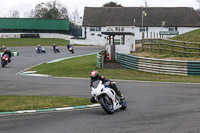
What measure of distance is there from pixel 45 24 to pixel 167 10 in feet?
92.0

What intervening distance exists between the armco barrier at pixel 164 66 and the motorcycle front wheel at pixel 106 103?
14823 millimetres

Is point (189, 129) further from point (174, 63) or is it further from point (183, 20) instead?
point (183, 20)

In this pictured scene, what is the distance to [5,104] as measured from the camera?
12.7m

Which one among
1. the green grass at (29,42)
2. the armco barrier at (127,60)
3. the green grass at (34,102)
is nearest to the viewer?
the green grass at (34,102)

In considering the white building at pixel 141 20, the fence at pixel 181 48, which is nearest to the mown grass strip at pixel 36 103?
the fence at pixel 181 48

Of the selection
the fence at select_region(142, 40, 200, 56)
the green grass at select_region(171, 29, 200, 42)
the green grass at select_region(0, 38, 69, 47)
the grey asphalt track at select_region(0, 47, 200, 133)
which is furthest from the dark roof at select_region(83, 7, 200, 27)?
the grey asphalt track at select_region(0, 47, 200, 133)

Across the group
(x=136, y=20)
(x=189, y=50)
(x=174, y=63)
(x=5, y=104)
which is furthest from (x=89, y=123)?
(x=136, y=20)

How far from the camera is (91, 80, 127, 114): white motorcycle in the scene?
10.8 meters

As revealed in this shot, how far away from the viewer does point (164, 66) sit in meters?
26.0

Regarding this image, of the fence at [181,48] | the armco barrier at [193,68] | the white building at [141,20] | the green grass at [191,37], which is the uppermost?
the white building at [141,20]

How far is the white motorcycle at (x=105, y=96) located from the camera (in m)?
10.8

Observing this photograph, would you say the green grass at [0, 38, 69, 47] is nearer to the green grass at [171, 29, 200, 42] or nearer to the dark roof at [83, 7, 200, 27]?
the dark roof at [83, 7, 200, 27]

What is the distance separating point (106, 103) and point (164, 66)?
1566 centimetres

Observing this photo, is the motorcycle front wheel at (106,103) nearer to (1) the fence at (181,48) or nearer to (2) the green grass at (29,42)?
(1) the fence at (181,48)
